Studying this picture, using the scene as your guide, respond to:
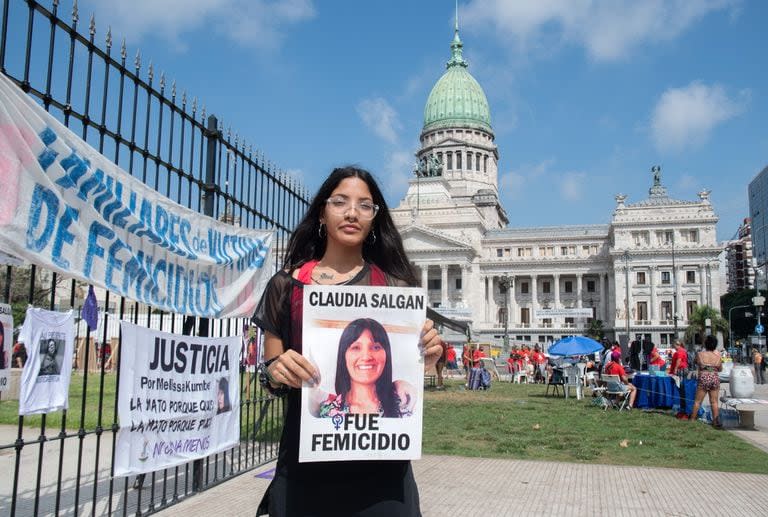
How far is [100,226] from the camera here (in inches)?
189

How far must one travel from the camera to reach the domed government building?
68.4 metres

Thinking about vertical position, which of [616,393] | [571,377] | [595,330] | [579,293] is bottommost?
A: [616,393]

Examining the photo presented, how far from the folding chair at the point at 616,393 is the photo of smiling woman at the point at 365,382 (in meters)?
15.0

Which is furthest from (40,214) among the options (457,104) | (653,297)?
(457,104)

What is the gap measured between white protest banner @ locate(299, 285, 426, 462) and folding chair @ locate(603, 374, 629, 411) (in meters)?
15.0

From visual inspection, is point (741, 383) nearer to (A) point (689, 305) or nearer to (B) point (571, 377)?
(B) point (571, 377)

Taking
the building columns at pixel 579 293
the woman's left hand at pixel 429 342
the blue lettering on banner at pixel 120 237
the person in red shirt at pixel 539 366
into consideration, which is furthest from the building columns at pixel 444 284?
the woman's left hand at pixel 429 342

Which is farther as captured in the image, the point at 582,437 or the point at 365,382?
the point at 582,437

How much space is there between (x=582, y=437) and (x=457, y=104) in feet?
278

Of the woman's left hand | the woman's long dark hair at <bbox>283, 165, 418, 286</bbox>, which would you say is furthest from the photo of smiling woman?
the woman's long dark hair at <bbox>283, 165, 418, 286</bbox>

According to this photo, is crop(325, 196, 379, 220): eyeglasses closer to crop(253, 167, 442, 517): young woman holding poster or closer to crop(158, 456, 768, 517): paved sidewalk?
crop(253, 167, 442, 517): young woman holding poster

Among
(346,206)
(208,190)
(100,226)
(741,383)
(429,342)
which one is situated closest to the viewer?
(429,342)

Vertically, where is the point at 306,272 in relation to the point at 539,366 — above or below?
above

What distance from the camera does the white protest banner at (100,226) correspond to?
A: 401 cm
